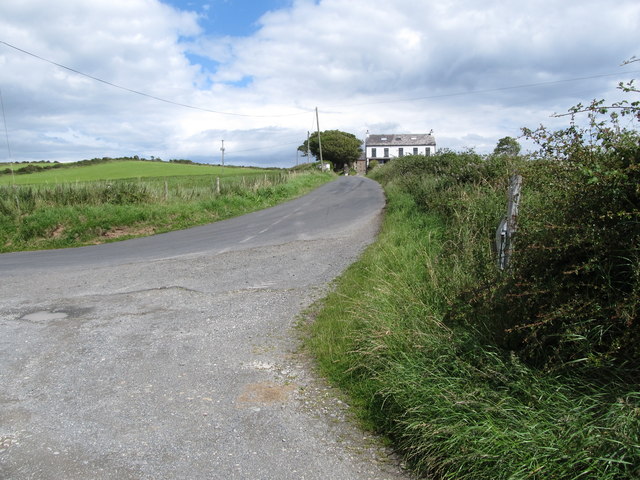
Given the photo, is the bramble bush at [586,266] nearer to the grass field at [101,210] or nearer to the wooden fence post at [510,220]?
the wooden fence post at [510,220]

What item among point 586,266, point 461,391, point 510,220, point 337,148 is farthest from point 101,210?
point 337,148

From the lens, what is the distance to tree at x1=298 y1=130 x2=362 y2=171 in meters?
90.1

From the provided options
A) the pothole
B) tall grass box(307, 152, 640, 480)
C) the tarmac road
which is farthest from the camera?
the pothole

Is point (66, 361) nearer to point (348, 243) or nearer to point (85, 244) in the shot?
point (348, 243)

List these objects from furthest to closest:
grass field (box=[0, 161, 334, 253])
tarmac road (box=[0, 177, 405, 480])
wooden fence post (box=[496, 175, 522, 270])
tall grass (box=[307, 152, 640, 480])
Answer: grass field (box=[0, 161, 334, 253]), wooden fence post (box=[496, 175, 522, 270]), tarmac road (box=[0, 177, 405, 480]), tall grass (box=[307, 152, 640, 480])

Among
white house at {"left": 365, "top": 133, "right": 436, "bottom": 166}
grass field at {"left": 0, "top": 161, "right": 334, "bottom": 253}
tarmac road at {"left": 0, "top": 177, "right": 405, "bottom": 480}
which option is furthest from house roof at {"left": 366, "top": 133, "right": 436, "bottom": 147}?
tarmac road at {"left": 0, "top": 177, "right": 405, "bottom": 480}

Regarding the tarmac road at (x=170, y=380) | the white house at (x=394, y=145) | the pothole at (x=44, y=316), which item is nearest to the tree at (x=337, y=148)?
the white house at (x=394, y=145)

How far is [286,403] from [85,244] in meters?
13.3

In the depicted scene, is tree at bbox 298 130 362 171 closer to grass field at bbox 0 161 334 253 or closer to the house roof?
the house roof

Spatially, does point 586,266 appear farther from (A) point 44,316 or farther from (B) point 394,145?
(B) point 394,145

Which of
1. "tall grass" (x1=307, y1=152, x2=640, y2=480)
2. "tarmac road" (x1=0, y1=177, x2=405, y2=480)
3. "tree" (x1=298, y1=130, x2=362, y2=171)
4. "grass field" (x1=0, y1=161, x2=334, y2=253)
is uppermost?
"tree" (x1=298, y1=130, x2=362, y2=171)

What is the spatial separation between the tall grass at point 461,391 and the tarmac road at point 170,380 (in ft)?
1.06

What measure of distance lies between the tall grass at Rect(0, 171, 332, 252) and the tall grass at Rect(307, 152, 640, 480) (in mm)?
12649

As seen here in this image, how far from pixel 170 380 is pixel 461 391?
2.75 meters
